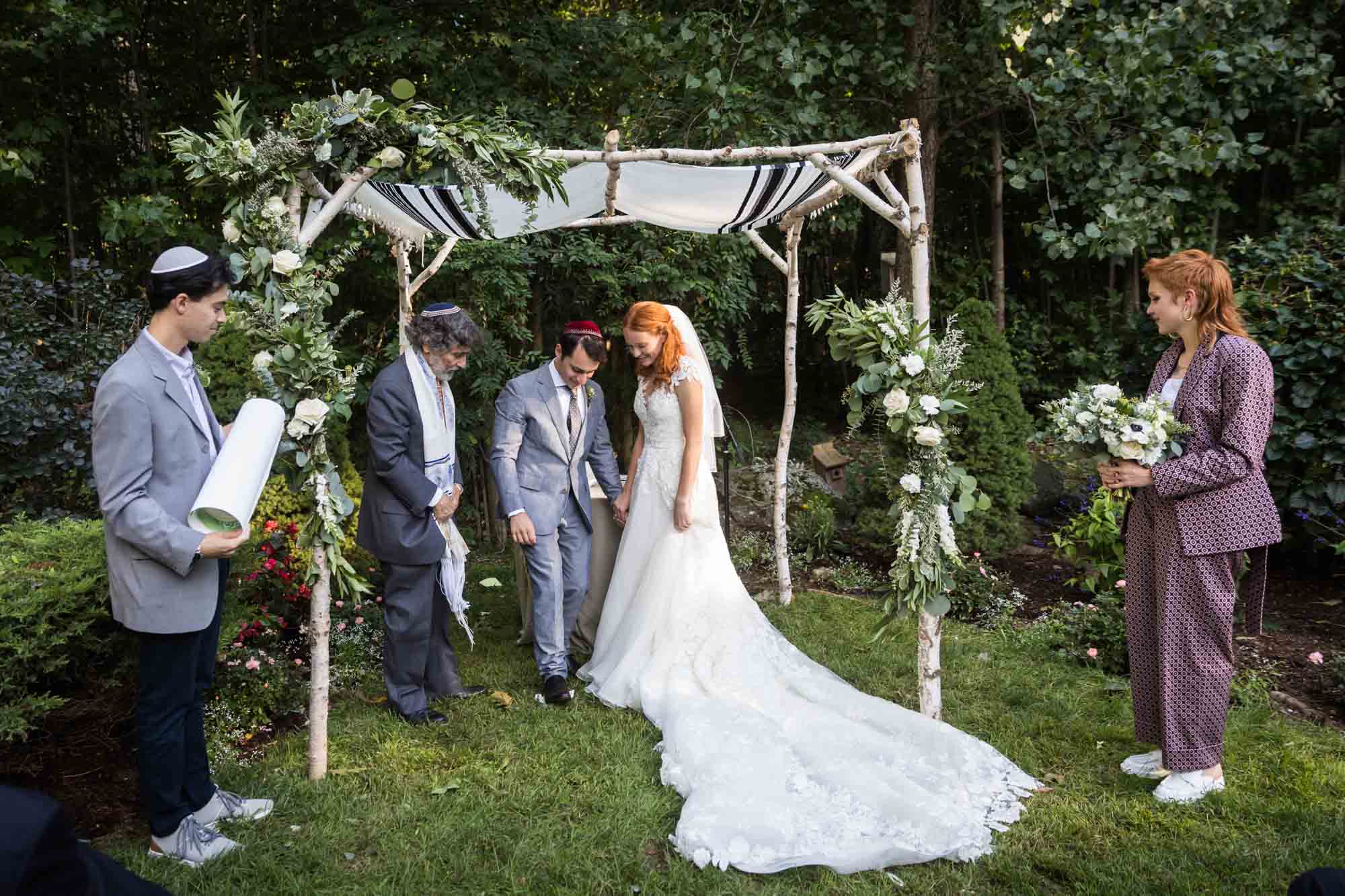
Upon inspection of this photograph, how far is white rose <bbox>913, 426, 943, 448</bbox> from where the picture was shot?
12.1 feet

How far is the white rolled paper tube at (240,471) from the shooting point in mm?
2752

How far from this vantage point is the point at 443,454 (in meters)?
4.30

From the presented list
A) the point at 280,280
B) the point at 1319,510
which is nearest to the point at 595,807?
the point at 280,280

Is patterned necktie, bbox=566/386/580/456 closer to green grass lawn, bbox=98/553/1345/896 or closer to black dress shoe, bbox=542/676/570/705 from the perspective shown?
black dress shoe, bbox=542/676/570/705

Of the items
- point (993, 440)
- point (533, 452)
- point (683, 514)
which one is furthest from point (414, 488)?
point (993, 440)

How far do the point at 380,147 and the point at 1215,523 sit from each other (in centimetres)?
352

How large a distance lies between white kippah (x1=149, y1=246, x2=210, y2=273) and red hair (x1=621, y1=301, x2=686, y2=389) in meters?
2.17

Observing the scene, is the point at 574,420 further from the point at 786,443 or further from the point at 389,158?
the point at 786,443

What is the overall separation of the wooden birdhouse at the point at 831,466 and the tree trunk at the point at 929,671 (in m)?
5.01

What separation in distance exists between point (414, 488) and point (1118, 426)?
2920 mm

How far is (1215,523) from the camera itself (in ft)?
11.3

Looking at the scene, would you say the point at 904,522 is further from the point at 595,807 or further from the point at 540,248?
the point at 540,248

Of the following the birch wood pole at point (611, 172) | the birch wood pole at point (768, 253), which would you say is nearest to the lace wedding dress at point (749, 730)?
the birch wood pole at point (611, 172)

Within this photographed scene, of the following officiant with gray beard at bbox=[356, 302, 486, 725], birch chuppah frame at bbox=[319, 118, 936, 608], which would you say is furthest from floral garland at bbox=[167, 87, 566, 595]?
officiant with gray beard at bbox=[356, 302, 486, 725]
